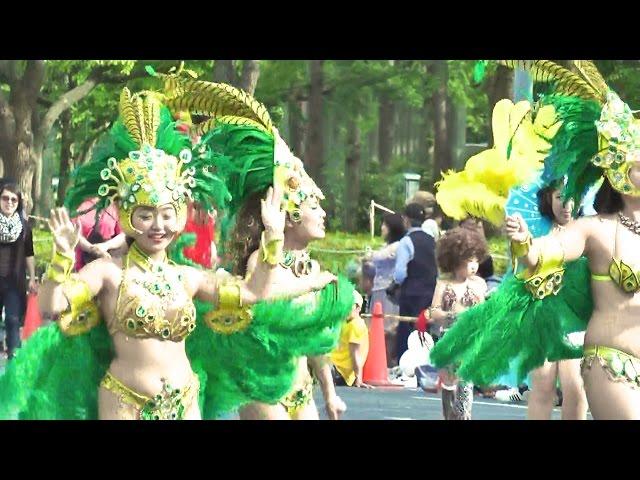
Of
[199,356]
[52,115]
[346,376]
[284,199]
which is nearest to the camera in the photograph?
[199,356]

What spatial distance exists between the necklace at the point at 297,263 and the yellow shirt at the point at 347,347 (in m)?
2.10

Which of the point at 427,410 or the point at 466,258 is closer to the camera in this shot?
the point at 466,258

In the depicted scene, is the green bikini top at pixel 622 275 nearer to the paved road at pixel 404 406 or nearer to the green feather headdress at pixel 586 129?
the green feather headdress at pixel 586 129

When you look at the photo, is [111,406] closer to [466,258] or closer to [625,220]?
[625,220]

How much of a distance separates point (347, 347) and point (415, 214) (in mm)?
3257

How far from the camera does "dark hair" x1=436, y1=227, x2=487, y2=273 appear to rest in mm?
11625

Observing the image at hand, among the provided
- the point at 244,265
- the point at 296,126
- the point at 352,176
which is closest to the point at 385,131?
the point at 352,176

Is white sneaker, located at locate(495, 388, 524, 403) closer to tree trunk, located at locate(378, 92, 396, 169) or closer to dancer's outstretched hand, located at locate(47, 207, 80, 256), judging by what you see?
dancer's outstretched hand, located at locate(47, 207, 80, 256)

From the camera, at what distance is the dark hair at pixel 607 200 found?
816cm

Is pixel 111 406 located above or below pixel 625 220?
below

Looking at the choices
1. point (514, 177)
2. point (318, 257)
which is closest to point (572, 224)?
point (514, 177)

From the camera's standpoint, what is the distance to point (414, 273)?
14227 millimetres

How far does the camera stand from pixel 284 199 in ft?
28.8

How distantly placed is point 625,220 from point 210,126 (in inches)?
78.0
